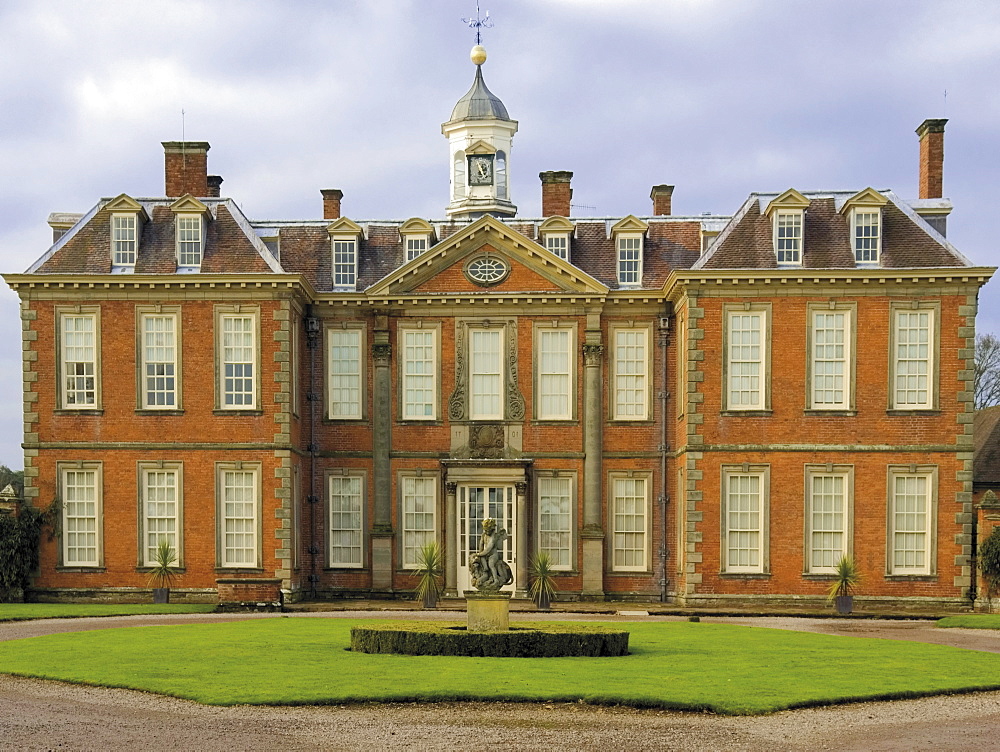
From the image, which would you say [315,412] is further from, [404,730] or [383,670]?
[404,730]

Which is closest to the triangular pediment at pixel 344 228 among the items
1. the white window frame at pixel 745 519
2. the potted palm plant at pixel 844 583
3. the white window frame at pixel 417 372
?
the white window frame at pixel 417 372

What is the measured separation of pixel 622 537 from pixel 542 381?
4.42m

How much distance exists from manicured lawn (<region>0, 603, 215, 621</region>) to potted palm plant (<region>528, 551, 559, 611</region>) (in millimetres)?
7577

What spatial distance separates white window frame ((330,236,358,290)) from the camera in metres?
35.3

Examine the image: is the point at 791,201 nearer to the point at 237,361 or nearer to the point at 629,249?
the point at 629,249

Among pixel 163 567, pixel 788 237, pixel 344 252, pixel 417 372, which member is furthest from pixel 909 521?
pixel 163 567

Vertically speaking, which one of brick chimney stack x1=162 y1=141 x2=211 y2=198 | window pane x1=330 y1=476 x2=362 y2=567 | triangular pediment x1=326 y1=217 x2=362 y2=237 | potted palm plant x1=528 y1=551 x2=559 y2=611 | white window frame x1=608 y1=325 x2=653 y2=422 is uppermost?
brick chimney stack x1=162 y1=141 x2=211 y2=198

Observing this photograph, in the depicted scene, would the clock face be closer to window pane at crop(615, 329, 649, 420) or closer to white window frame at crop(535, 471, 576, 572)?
window pane at crop(615, 329, 649, 420)

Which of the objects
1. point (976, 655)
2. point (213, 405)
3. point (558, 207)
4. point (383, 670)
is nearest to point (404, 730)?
point (383, 670)

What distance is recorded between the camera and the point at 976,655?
67.7 ft

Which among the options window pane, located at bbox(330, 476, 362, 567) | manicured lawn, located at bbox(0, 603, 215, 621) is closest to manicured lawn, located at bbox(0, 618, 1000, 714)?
manicured lawn, located at bbox(0, 603, 215, 621)

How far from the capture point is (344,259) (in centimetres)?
3541

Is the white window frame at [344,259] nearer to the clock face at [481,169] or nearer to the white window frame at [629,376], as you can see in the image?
the clock face at [481,169]

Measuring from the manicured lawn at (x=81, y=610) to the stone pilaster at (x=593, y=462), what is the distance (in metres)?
9.34
